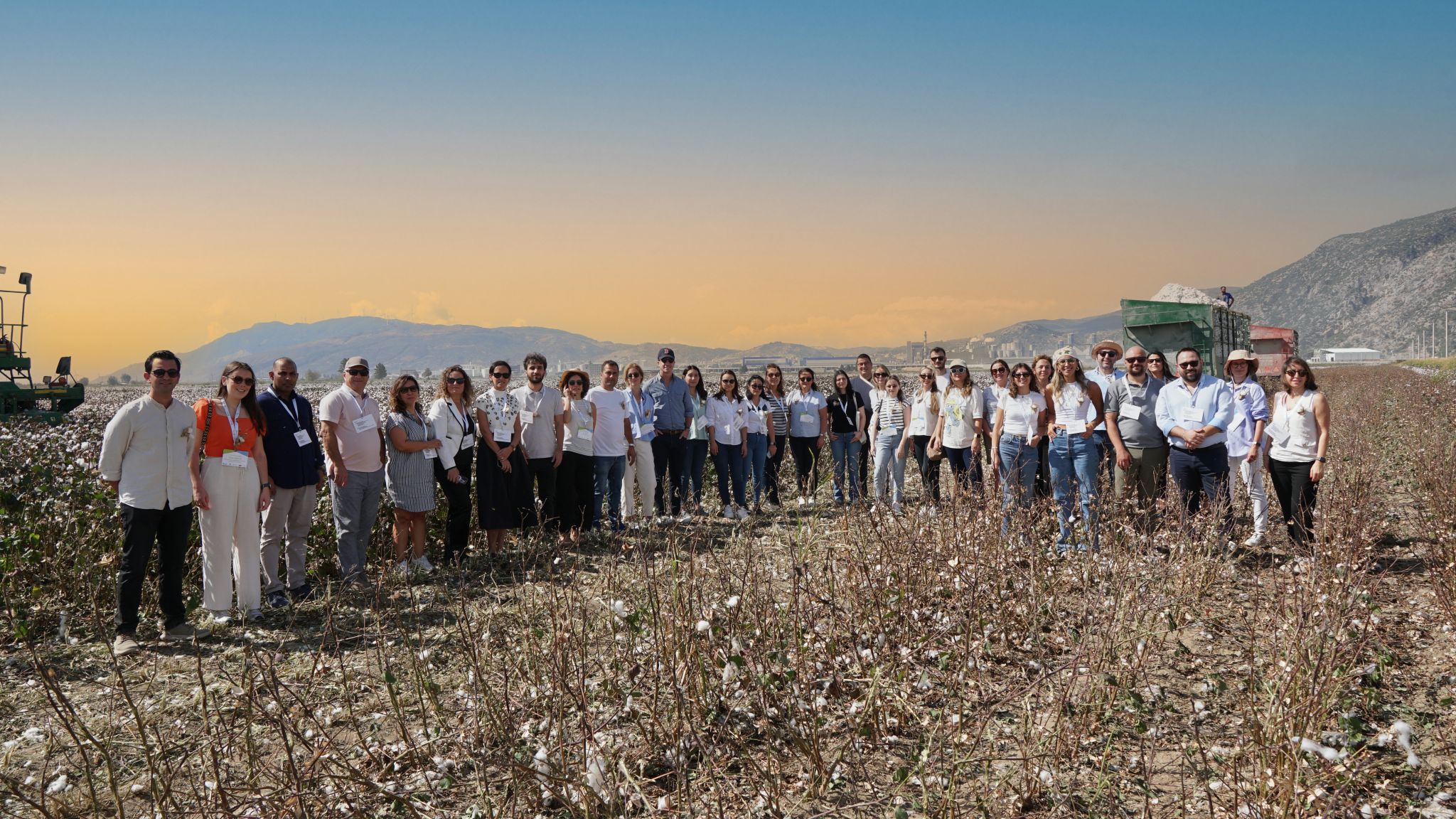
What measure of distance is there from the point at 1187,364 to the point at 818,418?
15.9 ft

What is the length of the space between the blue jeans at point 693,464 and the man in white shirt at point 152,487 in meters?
5.81

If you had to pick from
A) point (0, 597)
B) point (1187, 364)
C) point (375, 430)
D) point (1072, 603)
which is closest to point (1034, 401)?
point (1187, 364)

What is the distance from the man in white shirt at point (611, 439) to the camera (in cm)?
955

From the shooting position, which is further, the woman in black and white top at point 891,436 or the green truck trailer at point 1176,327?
the green truck trailer at point 1176,327

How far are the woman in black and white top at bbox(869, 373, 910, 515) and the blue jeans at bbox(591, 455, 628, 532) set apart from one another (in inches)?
121

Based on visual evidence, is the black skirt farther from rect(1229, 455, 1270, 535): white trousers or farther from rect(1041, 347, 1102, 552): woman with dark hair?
rect(1229, 455, 1270, 535): white trousers

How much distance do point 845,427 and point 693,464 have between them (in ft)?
6.61

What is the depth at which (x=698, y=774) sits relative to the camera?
12.7 ft

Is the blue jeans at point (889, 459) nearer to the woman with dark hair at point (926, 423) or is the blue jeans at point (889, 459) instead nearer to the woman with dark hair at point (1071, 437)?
the woman with dark hair at point (926, 423)

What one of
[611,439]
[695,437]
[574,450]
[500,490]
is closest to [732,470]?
[695,437]

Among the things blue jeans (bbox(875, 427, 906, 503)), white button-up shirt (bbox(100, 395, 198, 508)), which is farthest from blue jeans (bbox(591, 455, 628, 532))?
white button-up shirt (bbox(100, 395, 198, 508))

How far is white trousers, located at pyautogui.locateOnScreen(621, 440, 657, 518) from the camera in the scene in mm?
10117

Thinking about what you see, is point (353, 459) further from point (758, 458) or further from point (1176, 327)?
point (1176, 327)

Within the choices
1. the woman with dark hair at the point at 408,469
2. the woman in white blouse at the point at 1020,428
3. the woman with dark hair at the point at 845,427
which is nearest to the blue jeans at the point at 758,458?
the woman with dark hair at the point at 845,427
